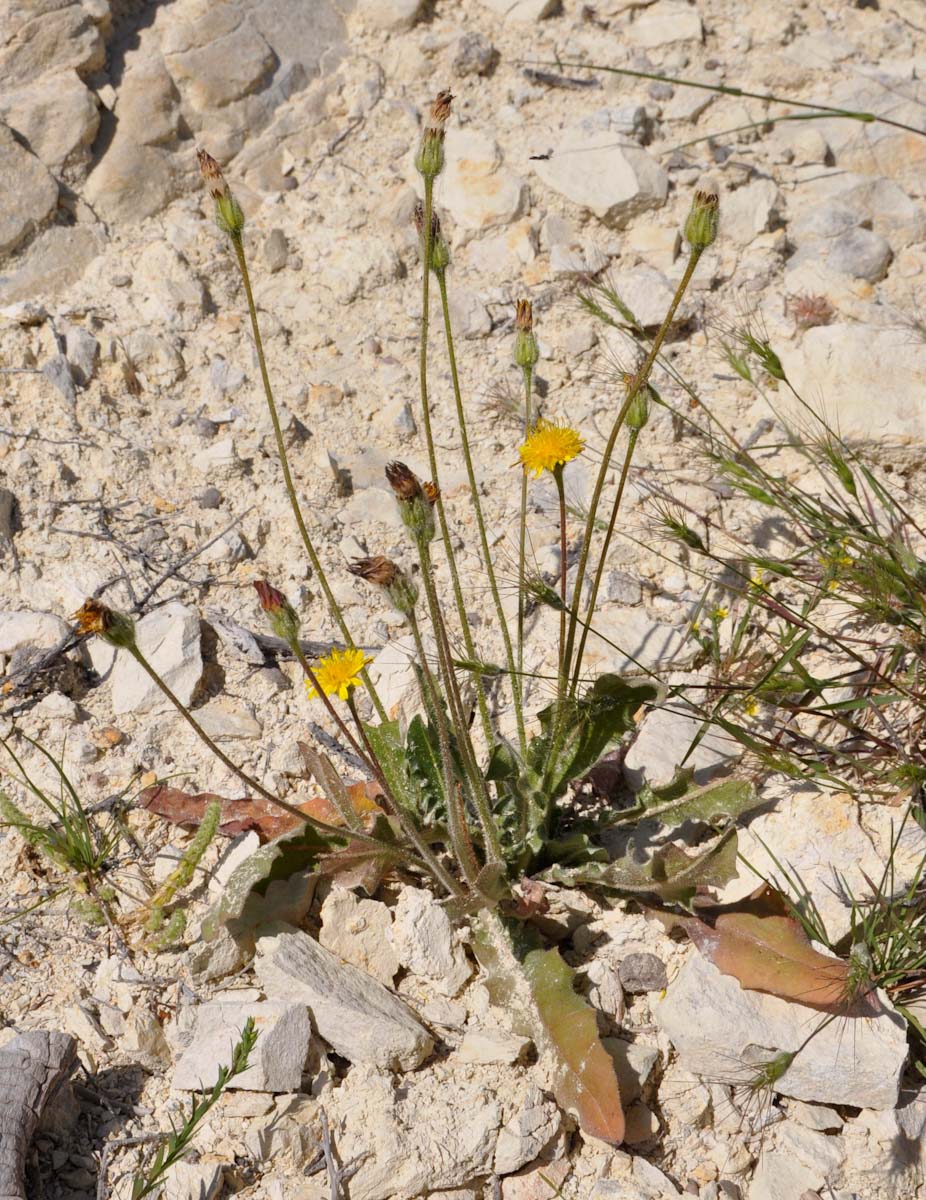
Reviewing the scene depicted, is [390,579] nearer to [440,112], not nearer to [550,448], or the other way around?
[550,448]

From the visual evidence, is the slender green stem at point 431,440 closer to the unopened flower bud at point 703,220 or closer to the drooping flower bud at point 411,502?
the drooping flower bud at point 411,502

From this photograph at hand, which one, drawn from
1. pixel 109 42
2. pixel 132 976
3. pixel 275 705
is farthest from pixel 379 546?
pixel 109 42

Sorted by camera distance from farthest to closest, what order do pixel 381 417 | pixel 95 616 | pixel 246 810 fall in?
1. pixel 381 417
2. pixel 246 810
3. pixel 95 616

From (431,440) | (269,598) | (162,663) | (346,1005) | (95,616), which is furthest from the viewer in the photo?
(162,663)

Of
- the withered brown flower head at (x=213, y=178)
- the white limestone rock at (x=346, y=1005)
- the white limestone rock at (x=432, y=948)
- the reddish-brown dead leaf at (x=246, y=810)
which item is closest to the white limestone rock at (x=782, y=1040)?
the white limestone rock at (x=432, y=948)

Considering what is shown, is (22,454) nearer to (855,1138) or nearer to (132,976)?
(132,976)

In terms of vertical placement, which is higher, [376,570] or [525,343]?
[525,343]

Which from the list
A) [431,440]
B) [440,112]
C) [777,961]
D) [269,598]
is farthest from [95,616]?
[777,961]

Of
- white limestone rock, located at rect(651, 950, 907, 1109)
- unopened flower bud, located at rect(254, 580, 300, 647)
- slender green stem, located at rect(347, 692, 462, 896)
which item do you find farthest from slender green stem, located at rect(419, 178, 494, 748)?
white limestone rock, located at rect(651, 950, 907, 1109)
